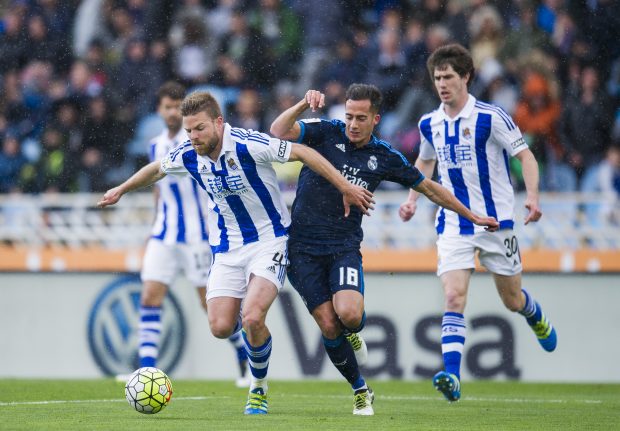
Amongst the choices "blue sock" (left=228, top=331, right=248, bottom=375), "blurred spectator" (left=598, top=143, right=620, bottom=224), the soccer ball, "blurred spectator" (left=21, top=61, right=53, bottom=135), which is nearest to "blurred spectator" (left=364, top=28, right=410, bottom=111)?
"blurred spectator" (left=598, top=143, right=620, bottom=224)

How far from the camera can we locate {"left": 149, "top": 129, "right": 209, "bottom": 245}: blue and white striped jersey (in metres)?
10.5

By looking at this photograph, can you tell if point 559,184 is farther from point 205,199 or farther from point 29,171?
point 29,171

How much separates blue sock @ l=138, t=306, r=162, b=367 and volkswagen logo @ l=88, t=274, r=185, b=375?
5.98 feet

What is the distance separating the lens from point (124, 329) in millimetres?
12336

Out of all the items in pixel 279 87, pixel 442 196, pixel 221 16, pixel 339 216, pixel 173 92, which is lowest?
pixel 339 216

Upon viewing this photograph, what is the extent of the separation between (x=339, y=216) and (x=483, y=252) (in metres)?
1.58

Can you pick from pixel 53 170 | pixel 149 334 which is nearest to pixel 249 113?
pixel 53 170

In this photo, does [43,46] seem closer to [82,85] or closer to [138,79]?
[82,85]

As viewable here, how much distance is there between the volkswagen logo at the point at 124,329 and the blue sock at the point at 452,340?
4399 mm

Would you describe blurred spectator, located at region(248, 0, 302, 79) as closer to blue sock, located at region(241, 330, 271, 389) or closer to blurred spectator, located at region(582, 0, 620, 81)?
blurred spectator, located at region(582, 0, 620, 81)

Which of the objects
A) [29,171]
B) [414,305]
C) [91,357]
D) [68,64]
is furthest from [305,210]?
[68,64]

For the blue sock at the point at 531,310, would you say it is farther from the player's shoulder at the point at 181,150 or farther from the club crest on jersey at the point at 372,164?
the player's shoulder at the point at 181,150

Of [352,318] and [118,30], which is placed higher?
[118,30]

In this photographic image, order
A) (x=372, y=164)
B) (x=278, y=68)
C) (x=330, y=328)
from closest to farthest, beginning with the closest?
(x=330, y=328), (x=372, y=164), (x=278, y=68)
